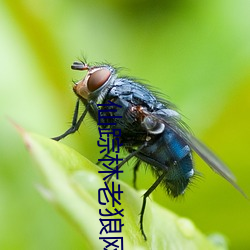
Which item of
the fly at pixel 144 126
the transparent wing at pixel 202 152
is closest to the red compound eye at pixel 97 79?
the fly at pixel 144 126

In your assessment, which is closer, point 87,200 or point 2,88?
point 87,200

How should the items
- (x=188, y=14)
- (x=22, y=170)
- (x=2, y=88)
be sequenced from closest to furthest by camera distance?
1. (x=22, y=170)
2. (x=2, y=88)
3. (x=188, y=14)

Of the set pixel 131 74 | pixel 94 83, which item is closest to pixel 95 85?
pixel 94 83

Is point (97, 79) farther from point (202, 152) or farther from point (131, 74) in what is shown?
point (131, 74)

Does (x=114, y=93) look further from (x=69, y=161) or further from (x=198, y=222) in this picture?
(x=198, y=222)

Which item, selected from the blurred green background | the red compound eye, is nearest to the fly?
the red compound eye

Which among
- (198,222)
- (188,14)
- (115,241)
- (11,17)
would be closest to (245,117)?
(198,222)
